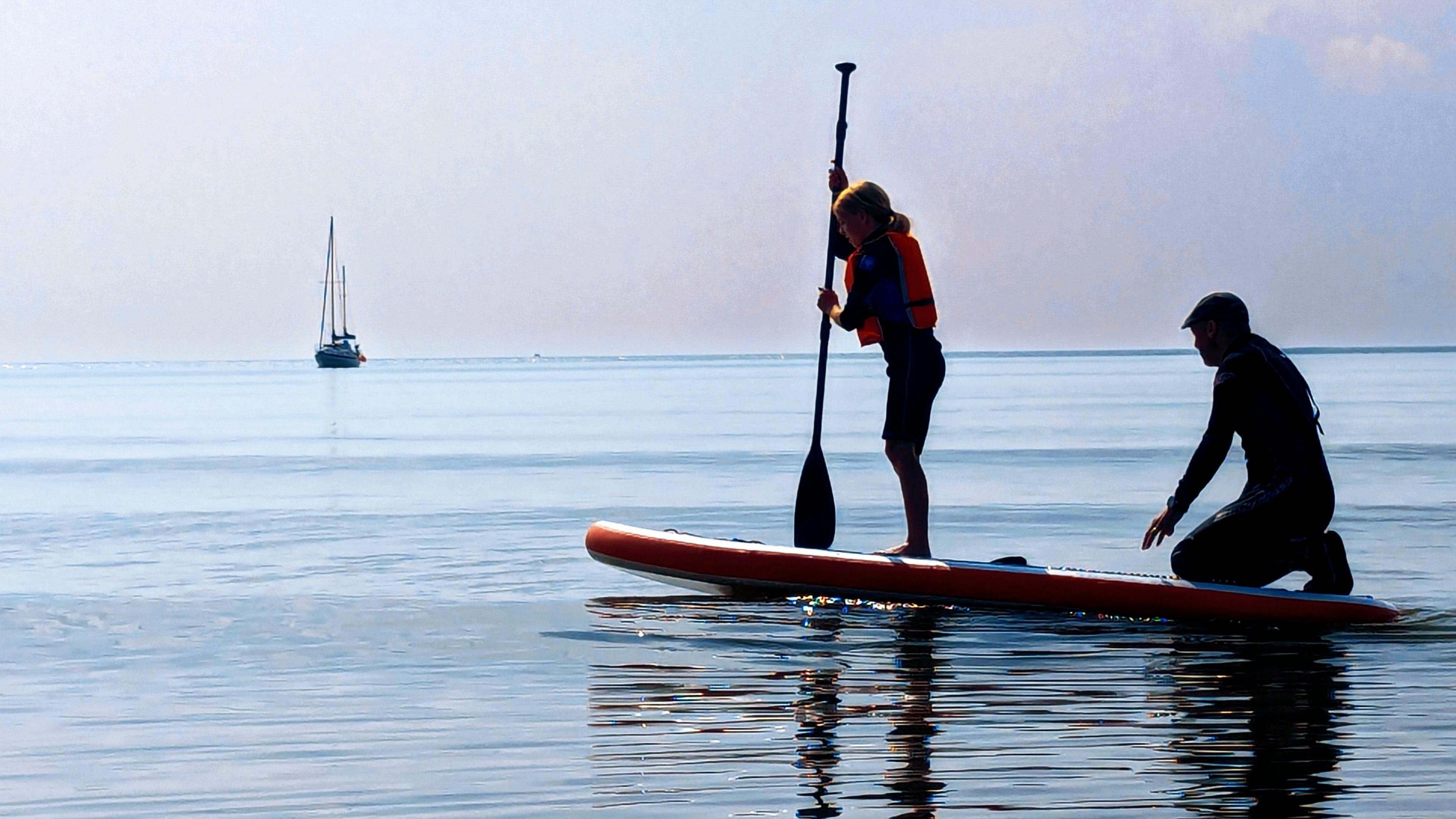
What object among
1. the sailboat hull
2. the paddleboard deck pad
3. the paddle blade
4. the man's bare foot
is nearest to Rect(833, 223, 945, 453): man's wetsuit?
the man's bare foot

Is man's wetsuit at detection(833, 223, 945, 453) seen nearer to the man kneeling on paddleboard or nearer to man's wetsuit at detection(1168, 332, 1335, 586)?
the man kneeling on paddleboard

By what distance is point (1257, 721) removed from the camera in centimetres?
545

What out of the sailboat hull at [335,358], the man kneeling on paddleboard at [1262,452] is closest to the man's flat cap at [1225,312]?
the man kneeling on paddleboard at [1262,452]

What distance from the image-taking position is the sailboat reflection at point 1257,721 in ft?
14.6

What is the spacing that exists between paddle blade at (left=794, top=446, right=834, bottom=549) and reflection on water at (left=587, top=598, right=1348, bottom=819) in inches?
34.3

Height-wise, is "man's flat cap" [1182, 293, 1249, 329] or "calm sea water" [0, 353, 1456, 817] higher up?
"man's flat cap" [1182, 293, 1249, 329]

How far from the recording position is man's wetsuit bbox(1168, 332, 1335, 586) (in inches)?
264

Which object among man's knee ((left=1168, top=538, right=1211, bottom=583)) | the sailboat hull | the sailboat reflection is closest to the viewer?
the sailboat reflection

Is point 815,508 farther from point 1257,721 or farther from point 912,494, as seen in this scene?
point 1257,721

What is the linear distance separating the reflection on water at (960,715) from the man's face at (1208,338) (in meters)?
1.23

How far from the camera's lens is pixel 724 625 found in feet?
25.5

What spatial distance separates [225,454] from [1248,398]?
68.4 feet

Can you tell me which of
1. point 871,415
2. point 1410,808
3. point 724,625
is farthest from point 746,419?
point 1410,808

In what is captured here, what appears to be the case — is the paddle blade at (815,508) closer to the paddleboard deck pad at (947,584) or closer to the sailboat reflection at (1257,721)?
the paddleboard deck pad at (947,584)
